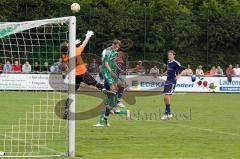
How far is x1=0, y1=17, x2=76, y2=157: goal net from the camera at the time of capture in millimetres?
12031

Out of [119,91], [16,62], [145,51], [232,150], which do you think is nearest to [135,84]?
[145,51]

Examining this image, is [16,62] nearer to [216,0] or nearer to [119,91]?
[119,91]

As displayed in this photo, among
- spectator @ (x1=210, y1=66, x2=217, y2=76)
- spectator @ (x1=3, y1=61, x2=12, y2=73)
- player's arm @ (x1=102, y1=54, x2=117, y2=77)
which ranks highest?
player's arm @ (x1=102, y1=54, x2=117, y2=77)

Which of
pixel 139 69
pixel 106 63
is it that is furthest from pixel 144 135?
pixel 139 69

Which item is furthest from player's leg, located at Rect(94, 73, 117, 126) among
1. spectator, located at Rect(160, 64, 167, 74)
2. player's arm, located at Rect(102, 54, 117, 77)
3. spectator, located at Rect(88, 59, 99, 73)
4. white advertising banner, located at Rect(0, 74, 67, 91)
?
spectator, located at Rect(160, 64, 167, 74)

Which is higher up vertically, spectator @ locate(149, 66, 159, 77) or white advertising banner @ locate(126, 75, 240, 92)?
spectator @ locate(149, 66, 159, 77)

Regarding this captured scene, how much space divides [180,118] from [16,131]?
6619mm

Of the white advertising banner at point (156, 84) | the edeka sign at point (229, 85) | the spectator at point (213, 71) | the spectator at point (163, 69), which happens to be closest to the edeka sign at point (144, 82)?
the white advertising banner at point (156, 84)

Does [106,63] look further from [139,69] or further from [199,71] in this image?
[199,71]

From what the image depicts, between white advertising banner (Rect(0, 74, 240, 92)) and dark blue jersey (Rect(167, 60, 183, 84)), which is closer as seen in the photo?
dark blue jersey (Rect(167, 60, 183, 84))

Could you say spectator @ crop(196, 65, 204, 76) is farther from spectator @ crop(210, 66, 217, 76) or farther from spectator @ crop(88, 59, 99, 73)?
spectator @ crop(88, 59, 99, 73)

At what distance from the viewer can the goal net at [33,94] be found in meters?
12.0

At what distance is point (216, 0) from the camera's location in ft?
180

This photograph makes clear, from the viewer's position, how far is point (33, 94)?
3225 cm
